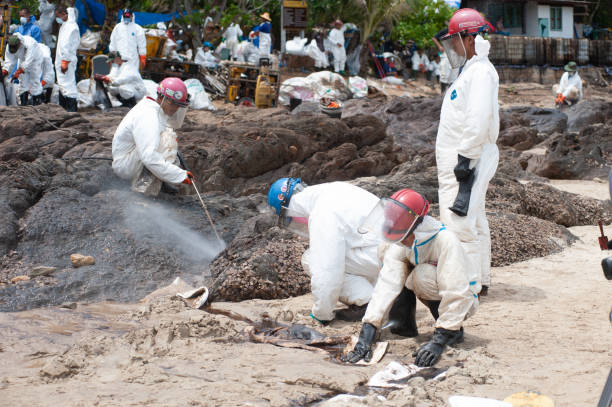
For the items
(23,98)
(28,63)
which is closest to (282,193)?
(28,63)

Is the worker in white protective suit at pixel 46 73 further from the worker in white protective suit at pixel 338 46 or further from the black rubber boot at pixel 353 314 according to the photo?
the worker in white protective suit at pixel 338 46

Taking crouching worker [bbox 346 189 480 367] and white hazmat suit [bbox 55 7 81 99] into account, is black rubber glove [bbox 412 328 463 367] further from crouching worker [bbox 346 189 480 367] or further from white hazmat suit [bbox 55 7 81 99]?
white hazmat suit [bbox 55 7 81 99]

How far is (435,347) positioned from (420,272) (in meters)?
0.45

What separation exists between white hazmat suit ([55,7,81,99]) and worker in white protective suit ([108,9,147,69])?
0.82 meters

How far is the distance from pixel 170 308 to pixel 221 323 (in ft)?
1.85

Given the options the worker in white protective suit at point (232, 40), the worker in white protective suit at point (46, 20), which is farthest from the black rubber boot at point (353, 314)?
the worker in white protective suit at point (232, 40)

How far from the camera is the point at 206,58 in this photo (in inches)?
809

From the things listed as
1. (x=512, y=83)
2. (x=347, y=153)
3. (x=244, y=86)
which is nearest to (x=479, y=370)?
(x=347, y=153)

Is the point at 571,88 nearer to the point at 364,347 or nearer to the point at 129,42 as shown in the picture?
the point at 129,42

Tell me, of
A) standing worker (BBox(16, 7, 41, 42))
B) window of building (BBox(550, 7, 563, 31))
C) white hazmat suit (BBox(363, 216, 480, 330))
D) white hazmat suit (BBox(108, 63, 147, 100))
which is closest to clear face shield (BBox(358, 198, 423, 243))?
white hazmat suit (BBox(363, 216, 480, 330))

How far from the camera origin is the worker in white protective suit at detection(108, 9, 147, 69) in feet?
49.1

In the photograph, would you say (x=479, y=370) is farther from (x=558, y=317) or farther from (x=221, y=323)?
(x=221, y=323)

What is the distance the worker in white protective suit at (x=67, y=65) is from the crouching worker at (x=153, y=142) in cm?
830

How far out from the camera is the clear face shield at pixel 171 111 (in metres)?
6.98
